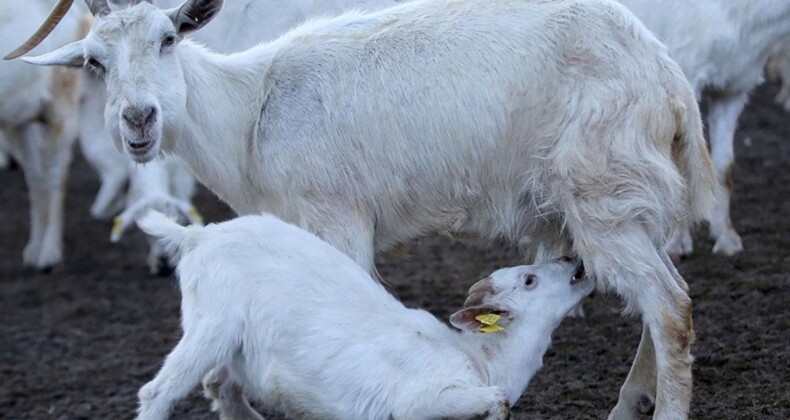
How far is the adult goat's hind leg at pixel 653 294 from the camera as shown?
4965mm

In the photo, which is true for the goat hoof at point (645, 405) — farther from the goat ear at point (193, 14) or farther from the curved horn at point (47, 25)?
the curved horn at point (47, 25)

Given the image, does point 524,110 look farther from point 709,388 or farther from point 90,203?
point 90,203

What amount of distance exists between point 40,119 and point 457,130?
488 cm

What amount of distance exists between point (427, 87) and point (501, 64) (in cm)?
29

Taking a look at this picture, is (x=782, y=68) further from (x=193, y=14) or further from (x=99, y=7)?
(x=99, y=7)

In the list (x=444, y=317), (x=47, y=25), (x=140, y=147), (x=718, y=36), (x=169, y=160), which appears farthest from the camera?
(x=169, y=160)

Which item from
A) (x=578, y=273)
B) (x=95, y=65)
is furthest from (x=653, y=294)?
(x=95, y=65)

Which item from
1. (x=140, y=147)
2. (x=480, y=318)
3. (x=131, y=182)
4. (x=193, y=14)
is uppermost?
(x=193, y=14)

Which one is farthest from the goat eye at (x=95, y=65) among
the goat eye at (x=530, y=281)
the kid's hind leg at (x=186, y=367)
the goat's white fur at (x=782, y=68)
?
the goat's white fur at (x=782, y=68)

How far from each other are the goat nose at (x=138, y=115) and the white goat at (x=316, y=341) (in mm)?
397

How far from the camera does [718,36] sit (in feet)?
25.2

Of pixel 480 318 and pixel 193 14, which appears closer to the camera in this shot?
pixel 480 318

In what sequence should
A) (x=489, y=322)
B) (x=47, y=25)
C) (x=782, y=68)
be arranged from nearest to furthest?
(x=489, y=322)
(x=47, y=25)
(x=782, y=68)

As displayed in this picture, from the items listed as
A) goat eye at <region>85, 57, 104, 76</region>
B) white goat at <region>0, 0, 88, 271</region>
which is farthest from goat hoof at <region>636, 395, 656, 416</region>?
white goat at <region>0, 0, 88, 271</region>
